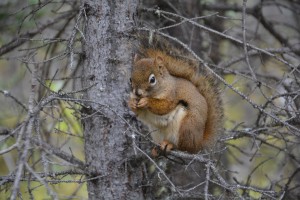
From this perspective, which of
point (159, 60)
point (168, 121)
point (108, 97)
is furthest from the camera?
point (159, 60)

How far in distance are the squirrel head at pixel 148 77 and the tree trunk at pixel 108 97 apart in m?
0.10

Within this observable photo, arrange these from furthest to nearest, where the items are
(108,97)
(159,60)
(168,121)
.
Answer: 1. (159,60)
2. (168,121)
3. (108,97)

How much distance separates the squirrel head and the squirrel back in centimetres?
8

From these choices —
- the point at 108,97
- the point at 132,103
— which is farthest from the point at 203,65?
the point at 108,97

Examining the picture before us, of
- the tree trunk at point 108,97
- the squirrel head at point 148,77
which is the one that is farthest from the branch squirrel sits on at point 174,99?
the tree trunk at point 108,97

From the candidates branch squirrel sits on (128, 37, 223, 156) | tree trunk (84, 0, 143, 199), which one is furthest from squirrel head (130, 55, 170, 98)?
tree trunk (84, 0, 143, 199)

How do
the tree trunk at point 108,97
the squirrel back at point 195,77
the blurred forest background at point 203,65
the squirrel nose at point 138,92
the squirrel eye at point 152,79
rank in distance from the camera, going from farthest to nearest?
1. the squirrel back at point 195,77
2. the squirrel eye at point 152,79
3. the squirrel nose at point 138,92
4. the tree trunk at point 108,97
5. the blurred forest background at point 203,65

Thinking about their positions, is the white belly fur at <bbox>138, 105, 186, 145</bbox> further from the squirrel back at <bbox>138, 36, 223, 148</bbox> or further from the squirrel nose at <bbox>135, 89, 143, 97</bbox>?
the squirrel back at <bbox>138, 36, 223, 148</bbox>

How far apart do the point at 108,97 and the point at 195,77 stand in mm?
691

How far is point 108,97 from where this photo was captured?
3314 millimetres

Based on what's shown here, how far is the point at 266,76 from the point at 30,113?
275 centimetres

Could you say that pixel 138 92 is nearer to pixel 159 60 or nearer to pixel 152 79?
pixel 152 79

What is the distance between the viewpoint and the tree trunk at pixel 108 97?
3.30 m

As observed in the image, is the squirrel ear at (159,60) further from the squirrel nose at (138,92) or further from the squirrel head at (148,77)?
the squirrel nose at (138,92)
